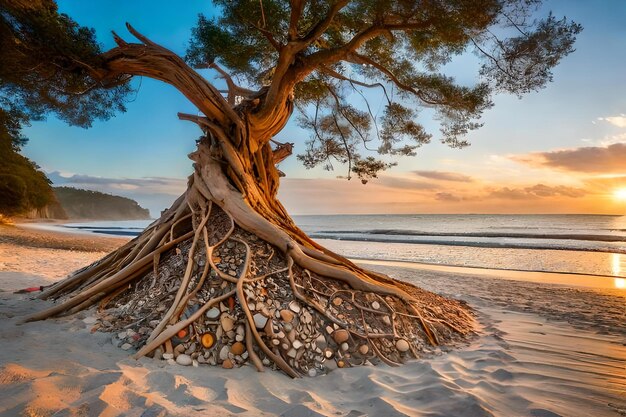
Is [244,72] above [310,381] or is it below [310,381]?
above

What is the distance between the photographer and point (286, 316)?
398 centimetres

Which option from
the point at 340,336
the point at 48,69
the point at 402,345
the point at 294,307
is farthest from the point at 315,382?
the point at 48,69

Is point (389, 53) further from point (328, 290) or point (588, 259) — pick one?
point (588, 259)

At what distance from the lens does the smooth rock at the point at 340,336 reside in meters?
3.95

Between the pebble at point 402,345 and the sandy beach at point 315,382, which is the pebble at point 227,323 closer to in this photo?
the sandy beach at point 315,382

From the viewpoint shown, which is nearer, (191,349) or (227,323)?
(191,349)

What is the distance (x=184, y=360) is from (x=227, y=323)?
0.54 metres

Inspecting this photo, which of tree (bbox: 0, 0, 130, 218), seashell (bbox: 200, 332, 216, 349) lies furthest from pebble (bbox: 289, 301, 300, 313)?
tree (bbox: 0, 0, 130, 218)

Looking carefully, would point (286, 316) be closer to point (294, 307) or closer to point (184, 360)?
point (294, 307)

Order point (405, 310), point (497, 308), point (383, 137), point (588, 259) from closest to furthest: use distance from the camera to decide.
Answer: point (405, 310), point (497, 308), point (383, 137), point (588, 259)

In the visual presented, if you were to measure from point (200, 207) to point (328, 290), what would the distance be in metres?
2.42

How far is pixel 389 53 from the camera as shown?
757 cm

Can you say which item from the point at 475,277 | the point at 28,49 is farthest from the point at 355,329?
the point at 475,277

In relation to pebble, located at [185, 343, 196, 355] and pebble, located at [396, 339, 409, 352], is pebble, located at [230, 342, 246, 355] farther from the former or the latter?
pebble, located at [396, 339, 409, 352]
